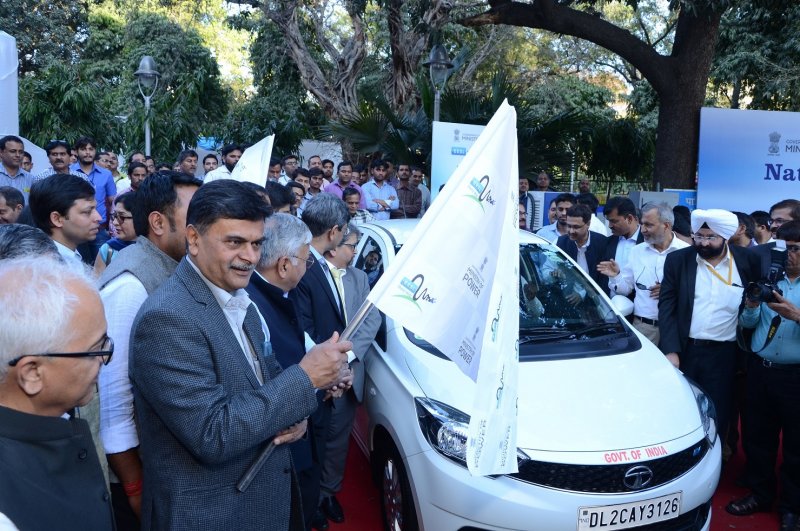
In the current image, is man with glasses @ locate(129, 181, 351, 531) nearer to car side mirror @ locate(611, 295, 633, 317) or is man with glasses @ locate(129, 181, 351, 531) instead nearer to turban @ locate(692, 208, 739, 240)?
car side mirror @ locate(611, 295, 633, 317)

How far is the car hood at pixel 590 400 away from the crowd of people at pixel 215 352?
1.90ft

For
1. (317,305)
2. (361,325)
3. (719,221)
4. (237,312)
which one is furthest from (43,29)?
(237,312)

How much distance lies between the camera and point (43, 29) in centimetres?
2489

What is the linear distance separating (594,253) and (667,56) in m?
8.01

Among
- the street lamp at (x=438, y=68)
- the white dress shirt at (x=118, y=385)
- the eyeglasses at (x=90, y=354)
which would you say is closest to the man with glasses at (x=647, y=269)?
the white dress shirt at (x=118, y=385)

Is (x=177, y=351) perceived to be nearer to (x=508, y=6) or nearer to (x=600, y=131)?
(x=508, y=6)

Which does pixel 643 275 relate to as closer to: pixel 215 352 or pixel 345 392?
pixel 345 392

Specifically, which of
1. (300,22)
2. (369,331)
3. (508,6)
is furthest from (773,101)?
(369,331)

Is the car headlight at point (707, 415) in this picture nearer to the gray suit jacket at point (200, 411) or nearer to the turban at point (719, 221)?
the turban at point (719, 221)

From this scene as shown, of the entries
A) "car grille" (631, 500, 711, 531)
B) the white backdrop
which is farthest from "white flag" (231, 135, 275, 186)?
the white backdrop

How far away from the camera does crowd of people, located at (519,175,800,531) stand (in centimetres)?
389

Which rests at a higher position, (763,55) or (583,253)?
(763,55)

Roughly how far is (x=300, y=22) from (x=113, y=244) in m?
15.9

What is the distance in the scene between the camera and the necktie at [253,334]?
216 centimetres
